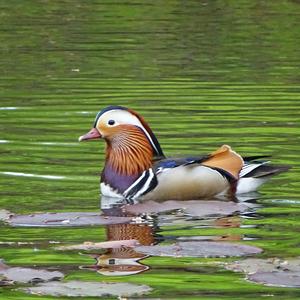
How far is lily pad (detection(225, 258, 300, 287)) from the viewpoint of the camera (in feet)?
25.9

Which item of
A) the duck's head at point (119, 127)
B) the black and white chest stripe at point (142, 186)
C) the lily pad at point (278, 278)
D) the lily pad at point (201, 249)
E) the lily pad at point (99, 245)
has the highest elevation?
the duck's head at point (119, 127)

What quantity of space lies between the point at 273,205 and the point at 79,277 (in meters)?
3.22

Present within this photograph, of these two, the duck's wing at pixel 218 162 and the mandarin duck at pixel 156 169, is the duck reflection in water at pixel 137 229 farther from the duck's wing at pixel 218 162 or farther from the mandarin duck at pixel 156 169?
the duck's wing at pixel 218 162

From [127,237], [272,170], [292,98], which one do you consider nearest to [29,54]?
[292,98]

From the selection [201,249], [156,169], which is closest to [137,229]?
[201,249]

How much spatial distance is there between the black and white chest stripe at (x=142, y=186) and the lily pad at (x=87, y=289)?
11.5ft

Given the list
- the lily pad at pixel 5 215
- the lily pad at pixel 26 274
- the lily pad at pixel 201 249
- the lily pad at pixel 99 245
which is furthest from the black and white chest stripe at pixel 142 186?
the lily pad at pixel 26 274

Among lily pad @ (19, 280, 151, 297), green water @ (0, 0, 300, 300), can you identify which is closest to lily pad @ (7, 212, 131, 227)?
green water @ (0, 0, 300, 300)

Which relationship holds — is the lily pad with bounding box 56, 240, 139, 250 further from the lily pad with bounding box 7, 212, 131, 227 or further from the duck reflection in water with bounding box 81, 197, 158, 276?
the lily pad with bounding box 7, 212, 131, 227

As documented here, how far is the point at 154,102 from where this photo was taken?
17156mm

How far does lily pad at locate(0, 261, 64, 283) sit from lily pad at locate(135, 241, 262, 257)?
0.95 m

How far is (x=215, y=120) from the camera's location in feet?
50.6

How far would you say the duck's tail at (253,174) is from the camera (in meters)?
11.7

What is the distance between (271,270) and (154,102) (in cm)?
908
